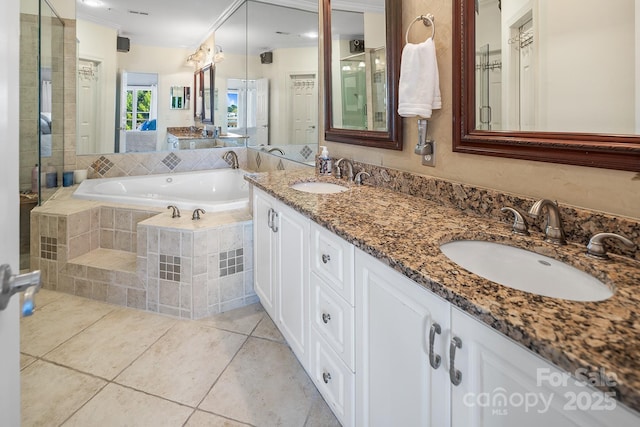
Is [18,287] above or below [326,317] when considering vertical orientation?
above

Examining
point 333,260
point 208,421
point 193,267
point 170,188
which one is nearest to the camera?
point 333,260

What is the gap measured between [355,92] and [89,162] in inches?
110

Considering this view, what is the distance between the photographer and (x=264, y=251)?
6.57 ft

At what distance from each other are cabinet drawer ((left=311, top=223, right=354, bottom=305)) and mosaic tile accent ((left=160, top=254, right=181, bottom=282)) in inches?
46.9

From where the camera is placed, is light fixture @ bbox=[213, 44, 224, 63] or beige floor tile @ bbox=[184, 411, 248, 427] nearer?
beige floor tile @ bbox=[184, 411, 248, 427]

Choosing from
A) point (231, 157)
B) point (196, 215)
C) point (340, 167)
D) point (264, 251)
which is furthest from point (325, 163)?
point (231, 157)

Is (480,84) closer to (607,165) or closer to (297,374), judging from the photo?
(607,165)

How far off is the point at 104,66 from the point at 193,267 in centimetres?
255

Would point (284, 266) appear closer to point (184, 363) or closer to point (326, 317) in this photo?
point (326, 317)

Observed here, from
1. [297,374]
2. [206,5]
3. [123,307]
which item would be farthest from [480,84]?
[206,5]

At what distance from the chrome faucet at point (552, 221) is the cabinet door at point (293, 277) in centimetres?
79

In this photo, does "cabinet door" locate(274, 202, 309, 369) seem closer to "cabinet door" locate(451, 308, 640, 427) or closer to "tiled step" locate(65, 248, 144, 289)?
"cabinet door" locate(451, 308, 640, 427)

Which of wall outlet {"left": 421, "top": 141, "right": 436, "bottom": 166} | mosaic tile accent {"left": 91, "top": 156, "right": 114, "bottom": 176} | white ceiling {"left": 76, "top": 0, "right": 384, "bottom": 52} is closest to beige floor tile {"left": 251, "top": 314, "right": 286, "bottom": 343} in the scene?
wall outlet {"left": 421, "top": 141, "right": 436, "bottom": 166}

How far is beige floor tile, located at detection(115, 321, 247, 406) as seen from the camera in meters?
1.65
